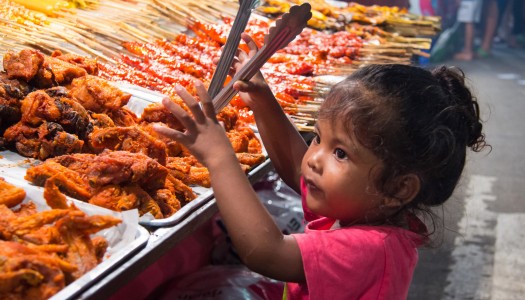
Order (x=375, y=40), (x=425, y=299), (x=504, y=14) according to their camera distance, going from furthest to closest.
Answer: (x=504, y=14) → (x=375, y=40) → (x=425, y=299)

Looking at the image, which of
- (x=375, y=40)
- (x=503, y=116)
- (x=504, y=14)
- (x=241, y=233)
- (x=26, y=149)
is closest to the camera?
(x=241, y=233)

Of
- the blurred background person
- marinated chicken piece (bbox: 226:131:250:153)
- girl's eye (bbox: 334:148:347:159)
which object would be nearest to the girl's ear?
girl's eye (bbox: 334:148:347:159)

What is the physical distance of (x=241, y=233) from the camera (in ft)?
5.12

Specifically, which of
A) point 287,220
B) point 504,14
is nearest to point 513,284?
point 287,220

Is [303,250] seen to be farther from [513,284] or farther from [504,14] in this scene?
[504,14]

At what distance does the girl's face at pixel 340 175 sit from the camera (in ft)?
5.50

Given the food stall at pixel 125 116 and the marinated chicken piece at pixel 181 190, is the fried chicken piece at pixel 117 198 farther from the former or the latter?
the marinated chicken piece at pixel 181 190

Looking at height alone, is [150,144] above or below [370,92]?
below

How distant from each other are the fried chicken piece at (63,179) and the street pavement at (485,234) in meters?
1.33

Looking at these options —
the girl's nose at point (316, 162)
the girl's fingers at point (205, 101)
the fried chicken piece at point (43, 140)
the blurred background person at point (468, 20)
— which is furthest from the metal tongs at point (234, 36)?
the blurred background person at point (468, 20)

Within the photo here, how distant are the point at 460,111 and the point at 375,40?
131 inches

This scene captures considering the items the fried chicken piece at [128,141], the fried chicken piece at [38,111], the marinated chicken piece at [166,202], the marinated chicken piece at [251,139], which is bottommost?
the marinated chicken piece at [251,139]

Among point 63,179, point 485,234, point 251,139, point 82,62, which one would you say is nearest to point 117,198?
point 63,179

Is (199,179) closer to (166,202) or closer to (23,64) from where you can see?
(166,202)
